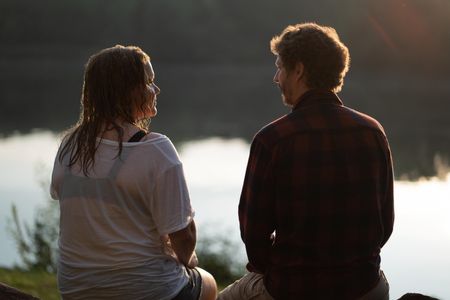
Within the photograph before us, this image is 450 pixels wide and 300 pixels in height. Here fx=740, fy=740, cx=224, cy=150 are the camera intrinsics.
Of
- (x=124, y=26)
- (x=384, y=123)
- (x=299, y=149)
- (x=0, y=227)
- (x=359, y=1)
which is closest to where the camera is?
(x=299, y=149)

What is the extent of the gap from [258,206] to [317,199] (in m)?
0.15

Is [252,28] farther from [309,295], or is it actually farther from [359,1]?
[309,295]

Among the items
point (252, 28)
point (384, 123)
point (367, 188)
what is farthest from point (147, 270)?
point (252, 28)

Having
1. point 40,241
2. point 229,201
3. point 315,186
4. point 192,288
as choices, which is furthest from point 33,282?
point 229,201

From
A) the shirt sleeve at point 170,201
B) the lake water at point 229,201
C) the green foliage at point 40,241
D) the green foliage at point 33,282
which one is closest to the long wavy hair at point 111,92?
the shirt sleeve at point 170,201

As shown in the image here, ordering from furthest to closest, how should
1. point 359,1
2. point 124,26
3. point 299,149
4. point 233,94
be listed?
point 124,26
point 359,1
point 233,94
point 299,149

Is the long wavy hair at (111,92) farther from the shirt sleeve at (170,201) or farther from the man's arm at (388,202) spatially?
the man's arm at (388,202)

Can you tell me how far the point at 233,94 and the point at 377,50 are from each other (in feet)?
15.0

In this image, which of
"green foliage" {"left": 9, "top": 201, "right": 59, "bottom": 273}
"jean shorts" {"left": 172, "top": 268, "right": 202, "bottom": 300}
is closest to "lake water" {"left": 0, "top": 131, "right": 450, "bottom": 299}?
"green foliage" {"left": 9, "top": 201, "right": 59, "bottom": 273}

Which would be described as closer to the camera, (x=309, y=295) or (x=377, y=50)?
(x=309, y=295)

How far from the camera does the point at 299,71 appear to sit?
196 cm

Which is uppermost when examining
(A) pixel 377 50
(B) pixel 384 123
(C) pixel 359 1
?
(C) pixel 359 1

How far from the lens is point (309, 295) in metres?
1.92

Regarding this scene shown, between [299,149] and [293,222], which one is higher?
[299,149]
